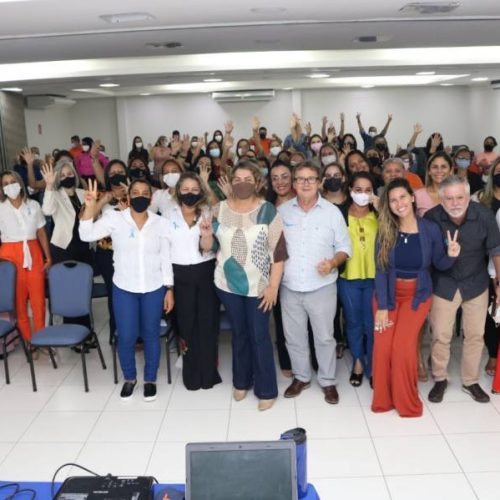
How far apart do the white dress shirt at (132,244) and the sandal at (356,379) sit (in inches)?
67.6

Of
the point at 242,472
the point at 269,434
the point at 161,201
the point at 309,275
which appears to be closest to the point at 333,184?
the point at 309,275

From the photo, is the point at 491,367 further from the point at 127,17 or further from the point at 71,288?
the point at 127,17

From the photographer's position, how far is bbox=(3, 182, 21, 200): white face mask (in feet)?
16.9

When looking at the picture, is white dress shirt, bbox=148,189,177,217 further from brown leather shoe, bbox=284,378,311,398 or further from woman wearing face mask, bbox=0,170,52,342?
brown leather shoe, bbox=284,378,311,398

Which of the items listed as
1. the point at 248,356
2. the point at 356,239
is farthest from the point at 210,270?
the point at 356,239

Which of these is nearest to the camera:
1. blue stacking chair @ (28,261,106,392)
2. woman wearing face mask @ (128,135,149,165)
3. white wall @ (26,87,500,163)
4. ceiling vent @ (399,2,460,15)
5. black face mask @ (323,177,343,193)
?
ceiling vent @ (399,2,460,15)

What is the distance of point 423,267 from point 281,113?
Result: 13.2m

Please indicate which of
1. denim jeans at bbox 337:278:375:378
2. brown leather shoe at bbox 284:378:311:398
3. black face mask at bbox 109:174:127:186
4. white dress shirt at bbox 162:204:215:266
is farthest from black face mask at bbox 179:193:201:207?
brown leather shoe at bbox 284:378:311:398

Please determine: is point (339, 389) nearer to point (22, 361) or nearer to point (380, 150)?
point (22, 361)

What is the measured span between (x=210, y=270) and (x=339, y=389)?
1384 millimetres

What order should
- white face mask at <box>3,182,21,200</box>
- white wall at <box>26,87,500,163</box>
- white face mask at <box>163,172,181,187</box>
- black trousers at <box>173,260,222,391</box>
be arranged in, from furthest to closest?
white wall at <box>26,87,500,163</box>
white face mask at <box>163,172,181,187</box>
white face mask at <box>3,182,21,200</box>
black trousers at <box>173,260,222,391</box>

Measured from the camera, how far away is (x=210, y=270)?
14.6 ft

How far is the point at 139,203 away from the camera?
4.34m

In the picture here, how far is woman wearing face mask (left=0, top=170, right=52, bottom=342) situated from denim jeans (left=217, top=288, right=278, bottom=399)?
1943 mm
